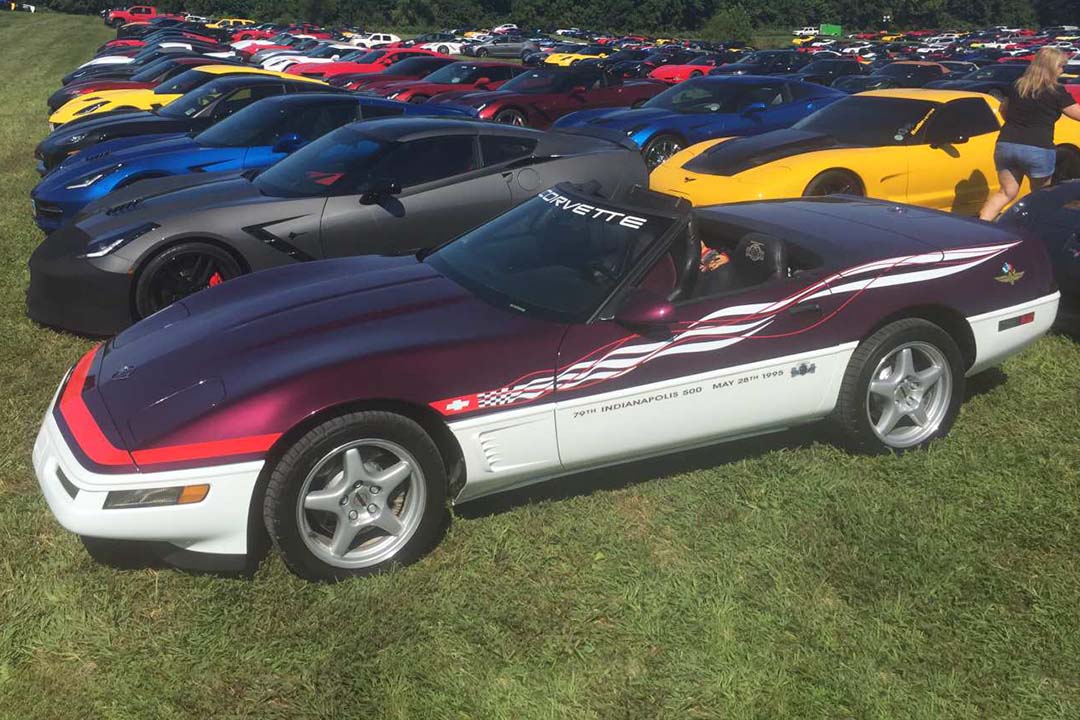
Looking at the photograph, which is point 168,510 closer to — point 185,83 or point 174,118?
point 174,118

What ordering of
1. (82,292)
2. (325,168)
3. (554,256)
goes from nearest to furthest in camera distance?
(554,256)
(82,292)
(325,168)

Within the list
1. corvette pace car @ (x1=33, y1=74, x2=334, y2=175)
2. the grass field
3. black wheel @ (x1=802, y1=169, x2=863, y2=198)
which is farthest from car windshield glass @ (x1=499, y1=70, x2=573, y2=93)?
the grass field

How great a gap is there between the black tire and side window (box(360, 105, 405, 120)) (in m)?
3.13

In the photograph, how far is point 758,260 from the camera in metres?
4.18

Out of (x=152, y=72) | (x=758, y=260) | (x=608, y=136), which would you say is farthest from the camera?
(x=152, y=72)

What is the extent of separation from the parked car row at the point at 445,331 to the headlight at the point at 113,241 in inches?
1.1

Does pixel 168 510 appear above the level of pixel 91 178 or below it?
above

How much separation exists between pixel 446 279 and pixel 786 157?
15.2ft

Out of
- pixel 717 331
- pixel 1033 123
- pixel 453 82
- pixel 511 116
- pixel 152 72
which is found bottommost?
pixel 453 82

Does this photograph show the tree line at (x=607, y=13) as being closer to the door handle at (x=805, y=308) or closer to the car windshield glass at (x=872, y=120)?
the car windshield glass at (x=872, y=120)

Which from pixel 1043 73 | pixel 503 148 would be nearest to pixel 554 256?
pixel 503 148

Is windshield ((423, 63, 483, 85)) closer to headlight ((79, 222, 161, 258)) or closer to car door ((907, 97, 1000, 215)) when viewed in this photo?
car door ((907, 97, 1000, 215))

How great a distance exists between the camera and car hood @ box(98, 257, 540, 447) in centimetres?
323

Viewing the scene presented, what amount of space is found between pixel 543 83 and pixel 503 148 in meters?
8.67
